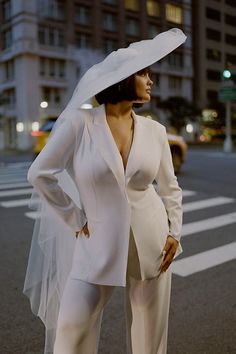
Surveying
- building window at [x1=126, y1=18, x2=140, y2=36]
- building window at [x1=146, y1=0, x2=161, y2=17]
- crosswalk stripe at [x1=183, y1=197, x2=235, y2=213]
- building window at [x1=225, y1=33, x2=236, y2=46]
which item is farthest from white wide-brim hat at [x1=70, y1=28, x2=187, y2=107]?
building window at [x1=225, y1=33, x2=236, y2=46]

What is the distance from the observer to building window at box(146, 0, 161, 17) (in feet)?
186

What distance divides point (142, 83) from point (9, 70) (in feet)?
171

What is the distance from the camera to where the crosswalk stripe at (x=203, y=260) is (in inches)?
193

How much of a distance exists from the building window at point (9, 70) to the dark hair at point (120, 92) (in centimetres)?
5055

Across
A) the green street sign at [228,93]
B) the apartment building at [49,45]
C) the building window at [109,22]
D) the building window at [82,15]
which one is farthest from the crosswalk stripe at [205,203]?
the building window at [109,22]

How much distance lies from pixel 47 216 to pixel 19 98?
4790cm

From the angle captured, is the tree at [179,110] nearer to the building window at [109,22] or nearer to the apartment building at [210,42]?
the building window at [109,22]

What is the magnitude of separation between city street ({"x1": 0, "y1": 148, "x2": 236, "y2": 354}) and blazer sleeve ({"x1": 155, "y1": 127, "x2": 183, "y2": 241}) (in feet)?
4.10

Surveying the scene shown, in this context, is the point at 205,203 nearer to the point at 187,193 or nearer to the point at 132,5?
the point at 187,193

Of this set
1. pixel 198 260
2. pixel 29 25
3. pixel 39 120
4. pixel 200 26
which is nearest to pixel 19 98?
pixel 39 120

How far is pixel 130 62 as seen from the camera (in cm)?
201

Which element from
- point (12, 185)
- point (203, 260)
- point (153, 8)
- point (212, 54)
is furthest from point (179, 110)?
point (203, 260)

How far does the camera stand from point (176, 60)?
2466 inches

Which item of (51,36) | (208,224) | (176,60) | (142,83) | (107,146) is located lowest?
(208,224)
